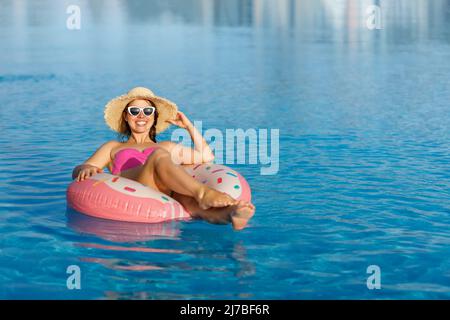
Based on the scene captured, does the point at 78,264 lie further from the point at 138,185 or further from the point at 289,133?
the point at 289,133

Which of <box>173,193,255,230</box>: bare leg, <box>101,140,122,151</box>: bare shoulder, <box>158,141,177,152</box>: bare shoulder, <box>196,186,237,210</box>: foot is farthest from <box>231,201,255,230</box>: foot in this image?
<box>101,140,122,151</box>: bare shoulder

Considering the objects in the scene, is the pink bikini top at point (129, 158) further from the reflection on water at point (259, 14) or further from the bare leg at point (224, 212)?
the reflection on water at point (259, 14)

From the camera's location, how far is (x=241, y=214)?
4449 millimetres

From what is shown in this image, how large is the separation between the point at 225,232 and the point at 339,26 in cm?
1639

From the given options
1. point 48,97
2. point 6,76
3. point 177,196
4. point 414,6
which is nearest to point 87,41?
point 6,76

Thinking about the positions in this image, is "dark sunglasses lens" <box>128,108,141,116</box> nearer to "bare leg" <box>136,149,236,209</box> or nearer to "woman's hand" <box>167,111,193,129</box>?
"woman's hand" <box>167,111,193,129</box>

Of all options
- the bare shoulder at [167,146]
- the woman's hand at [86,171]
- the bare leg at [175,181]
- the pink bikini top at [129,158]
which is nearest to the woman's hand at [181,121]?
the bare shoulder at [167,146]

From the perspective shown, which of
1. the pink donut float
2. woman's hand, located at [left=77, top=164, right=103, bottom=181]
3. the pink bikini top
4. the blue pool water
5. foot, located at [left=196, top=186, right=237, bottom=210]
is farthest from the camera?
the pink bikini top

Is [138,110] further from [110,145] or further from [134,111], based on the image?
[110,145]

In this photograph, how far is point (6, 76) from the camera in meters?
11.8

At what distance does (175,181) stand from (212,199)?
327 millimetres

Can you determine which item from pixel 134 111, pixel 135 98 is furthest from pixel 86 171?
pixel 135 98

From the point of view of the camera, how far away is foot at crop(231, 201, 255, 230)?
14.6 feet

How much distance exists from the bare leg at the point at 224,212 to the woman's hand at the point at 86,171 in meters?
0.61
